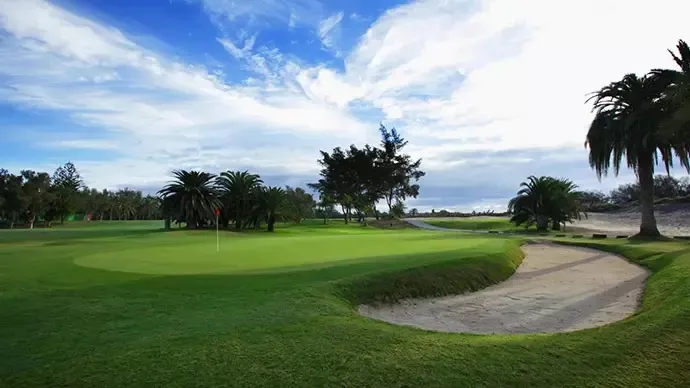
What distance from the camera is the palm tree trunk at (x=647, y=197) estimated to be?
29625 millimetres

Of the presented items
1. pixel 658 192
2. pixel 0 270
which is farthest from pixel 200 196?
pixel 658 192

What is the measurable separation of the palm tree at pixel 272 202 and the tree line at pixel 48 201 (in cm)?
1313

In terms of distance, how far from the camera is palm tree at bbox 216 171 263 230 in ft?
149

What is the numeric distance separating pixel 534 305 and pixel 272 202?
117ft

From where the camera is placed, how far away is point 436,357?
5.49m

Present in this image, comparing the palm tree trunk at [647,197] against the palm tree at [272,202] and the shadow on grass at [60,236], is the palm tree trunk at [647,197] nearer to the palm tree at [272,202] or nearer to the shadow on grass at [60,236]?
the palm tree at [272,202]

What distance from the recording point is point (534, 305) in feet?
36.6

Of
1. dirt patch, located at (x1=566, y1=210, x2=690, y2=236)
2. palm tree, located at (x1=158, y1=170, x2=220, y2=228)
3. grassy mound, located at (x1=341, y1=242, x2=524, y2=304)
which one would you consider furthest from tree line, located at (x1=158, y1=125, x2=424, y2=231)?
dirt patch, located at (x1=566, y1=210, x2=690, y2=236)

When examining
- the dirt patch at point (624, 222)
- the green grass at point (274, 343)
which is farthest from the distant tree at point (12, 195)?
the dirt patch at point (624, 222)

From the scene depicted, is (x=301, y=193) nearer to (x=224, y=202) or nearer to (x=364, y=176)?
(x=364, y=176)

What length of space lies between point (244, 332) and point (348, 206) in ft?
231

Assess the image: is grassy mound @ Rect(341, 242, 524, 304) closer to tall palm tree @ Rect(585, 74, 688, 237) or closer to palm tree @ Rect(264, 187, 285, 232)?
tall palm tree @ Rect(585, 74, 688, 237)

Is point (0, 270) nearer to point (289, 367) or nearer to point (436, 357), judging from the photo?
point (289, 367)

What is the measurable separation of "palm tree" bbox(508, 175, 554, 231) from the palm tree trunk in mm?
16243
